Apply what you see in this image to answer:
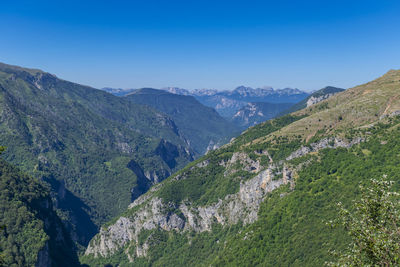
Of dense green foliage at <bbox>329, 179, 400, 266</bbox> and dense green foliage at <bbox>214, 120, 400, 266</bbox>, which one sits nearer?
dense green foliage at <bbox>329, 179, 400, 266</bbox>

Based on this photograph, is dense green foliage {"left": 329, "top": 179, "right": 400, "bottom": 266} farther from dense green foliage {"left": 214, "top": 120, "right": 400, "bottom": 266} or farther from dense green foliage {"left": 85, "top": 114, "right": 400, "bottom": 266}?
dense green foliage {"left": 214, "top": 120, "right": 400, "bottom": 266}

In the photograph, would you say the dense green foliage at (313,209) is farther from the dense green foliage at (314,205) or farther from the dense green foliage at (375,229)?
the dense green foliage at (375,229)

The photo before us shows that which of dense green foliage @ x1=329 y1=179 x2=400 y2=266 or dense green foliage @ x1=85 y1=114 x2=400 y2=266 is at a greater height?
dense green foliage @ x1=329 y1=179 x2=400 y2=266

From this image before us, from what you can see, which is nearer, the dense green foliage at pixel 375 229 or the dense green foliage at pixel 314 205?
the dense green foliage at pixel 375 229

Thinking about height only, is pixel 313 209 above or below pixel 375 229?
below

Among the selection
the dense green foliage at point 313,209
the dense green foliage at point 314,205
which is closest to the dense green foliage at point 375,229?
the dense green foliage at point 314,205

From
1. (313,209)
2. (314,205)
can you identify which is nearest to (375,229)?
(313,209)

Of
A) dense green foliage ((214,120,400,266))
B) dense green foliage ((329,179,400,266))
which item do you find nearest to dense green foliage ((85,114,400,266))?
dense green foliage ((214,120,400,266))

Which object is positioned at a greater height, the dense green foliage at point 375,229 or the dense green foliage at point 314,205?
the dense green foliage at point 375,229

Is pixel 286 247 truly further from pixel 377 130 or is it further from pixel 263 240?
pixel 377 130

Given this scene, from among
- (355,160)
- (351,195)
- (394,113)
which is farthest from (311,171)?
(394,113)

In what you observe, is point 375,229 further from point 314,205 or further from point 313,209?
point 314,205
